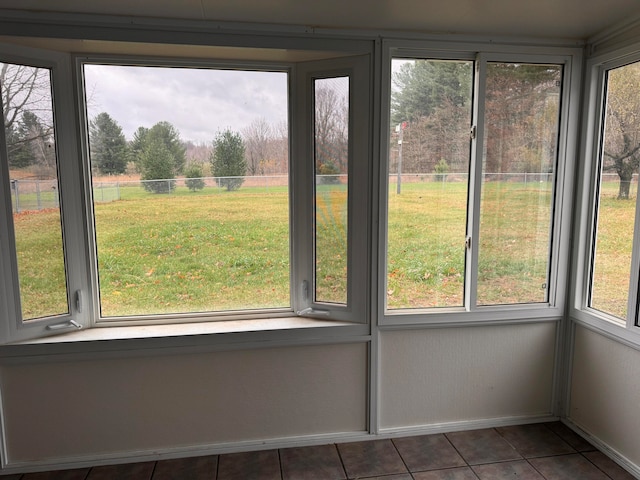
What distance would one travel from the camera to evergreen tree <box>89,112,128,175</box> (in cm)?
250

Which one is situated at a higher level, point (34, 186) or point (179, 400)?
point (34, 186)

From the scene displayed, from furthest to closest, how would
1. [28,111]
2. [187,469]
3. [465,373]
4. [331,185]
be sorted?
[465,373], [331,185], [187,469], [28,111]

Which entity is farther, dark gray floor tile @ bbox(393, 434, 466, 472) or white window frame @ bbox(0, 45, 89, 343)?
dark gray floor tile @ bbox(393, 434, 466, 472)

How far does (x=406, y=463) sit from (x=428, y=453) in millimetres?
176

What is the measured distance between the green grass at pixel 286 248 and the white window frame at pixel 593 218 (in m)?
0.08

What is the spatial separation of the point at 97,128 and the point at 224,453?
6.70ft

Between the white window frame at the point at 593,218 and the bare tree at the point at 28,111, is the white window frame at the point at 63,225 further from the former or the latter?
the white window frame at the point at 593,218

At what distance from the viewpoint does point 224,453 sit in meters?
2.54

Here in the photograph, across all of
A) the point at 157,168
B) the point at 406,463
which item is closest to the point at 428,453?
the point at 406,463

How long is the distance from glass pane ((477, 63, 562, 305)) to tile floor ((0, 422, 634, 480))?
34.5 inches

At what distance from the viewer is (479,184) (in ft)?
8.66

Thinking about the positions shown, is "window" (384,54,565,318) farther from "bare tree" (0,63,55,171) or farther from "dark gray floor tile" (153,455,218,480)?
"bare tree" (0,63,55,171)

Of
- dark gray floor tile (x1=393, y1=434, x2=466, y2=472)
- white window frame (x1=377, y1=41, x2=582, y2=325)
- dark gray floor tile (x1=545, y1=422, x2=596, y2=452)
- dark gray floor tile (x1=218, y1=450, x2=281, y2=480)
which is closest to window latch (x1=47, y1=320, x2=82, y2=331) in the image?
dark gray floor tile (x1=218, y1=450, x2=281, y2=480)

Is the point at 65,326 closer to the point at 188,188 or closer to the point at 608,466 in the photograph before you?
the point at 188,188
